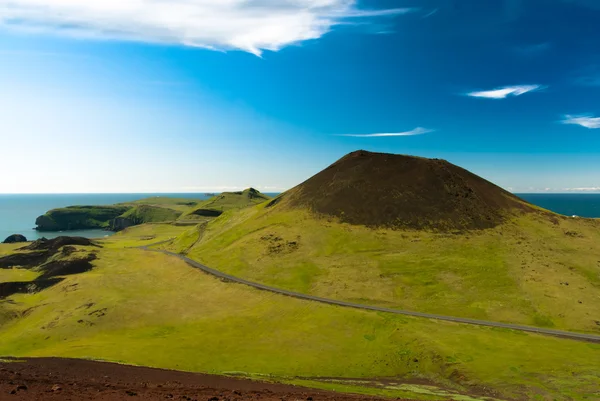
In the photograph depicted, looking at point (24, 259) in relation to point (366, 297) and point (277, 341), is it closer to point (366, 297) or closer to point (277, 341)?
point (277, 341)

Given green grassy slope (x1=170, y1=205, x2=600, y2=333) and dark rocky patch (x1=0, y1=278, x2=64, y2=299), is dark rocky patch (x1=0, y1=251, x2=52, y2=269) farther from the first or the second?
green grassy slope (x1=170, y1=205, x2=600, y2=333)

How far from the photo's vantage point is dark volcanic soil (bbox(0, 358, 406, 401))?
22797 millimetres

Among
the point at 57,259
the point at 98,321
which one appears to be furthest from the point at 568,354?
the point at 57,259

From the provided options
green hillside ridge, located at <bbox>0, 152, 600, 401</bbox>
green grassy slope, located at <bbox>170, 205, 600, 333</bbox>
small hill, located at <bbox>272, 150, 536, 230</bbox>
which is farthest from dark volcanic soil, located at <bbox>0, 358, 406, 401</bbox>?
small hill, located at <bbox>272, 150, 536, 230</bbox>

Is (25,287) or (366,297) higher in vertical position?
(366,297)

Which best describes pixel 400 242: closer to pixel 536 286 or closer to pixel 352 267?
pixel 352 267

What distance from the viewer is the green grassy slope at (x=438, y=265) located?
7019 centimetres

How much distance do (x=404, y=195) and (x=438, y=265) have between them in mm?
44145

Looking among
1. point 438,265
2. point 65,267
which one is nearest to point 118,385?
point 438,265

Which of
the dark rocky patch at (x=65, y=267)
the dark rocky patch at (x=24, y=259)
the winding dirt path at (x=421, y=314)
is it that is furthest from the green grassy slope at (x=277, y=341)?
the dark rocky patch at (x=24, y=259)

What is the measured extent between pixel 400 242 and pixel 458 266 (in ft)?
66.2

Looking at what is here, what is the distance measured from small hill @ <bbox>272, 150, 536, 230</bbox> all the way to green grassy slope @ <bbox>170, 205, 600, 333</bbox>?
258 inches

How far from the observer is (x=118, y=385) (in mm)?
27656

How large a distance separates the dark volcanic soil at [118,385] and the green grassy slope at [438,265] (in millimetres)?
47070
